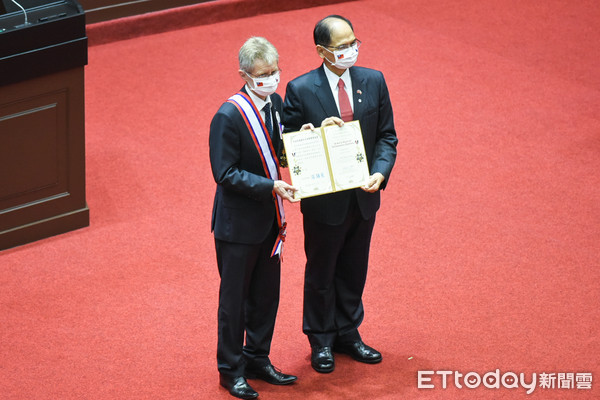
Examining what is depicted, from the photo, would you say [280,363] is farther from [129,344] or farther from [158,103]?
[158,103]

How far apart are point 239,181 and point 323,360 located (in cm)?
107

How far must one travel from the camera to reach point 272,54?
345 centimetres

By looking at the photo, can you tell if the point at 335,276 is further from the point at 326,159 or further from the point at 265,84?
the point at 265,84

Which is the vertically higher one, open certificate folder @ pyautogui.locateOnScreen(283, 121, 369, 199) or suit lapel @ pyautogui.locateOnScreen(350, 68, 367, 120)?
suit lapel @ pyautogui.locateOnScreen(350, 68, 367, 120)

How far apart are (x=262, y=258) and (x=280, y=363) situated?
0.67 m

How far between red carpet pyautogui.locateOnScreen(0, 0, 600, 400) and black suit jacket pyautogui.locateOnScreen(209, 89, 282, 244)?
804 millimetres

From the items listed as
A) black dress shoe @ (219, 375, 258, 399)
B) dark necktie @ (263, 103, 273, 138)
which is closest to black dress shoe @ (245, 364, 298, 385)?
black dress shoe @ (219, 375, 258, 399)

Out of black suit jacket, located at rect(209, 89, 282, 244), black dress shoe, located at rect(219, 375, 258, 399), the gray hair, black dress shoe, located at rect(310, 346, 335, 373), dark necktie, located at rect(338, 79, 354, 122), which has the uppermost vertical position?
the gray hair

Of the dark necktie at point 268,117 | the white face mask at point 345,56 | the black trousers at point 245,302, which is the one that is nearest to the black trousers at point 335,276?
the black trousers at point 245,302

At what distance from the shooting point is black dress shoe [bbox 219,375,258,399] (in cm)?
388

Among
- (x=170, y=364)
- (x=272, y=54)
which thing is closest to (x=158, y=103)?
(x=170, y=364)

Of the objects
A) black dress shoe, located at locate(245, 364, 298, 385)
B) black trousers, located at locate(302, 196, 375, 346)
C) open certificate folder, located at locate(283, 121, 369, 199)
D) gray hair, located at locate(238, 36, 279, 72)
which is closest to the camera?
gray hair, located at locate(238, 36, 279, 72)

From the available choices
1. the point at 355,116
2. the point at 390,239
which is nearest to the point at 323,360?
the point at 355,116

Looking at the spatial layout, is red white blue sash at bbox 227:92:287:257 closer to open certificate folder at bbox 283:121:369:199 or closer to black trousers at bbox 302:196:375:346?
open certificate folder at bbox 283:121:369:199
